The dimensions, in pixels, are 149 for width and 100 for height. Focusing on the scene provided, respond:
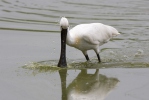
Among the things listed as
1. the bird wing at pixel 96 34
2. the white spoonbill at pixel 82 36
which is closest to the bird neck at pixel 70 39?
the white spoonbill at pixel 82 36

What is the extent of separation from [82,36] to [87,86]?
6.02ft

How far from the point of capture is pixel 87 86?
355 inches

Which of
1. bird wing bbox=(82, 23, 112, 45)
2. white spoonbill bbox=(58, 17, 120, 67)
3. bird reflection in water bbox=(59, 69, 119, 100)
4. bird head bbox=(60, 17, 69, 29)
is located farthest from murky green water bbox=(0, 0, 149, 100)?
bird head bbox=(60, 17, 69, 29)

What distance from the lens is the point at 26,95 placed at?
847 centimetres

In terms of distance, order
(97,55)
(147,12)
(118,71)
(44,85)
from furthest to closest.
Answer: (147,12) → (97,55) → (118,71) → (44,85)

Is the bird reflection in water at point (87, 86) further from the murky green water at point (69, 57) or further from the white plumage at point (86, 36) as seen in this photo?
the white plumage at point (86, 36)

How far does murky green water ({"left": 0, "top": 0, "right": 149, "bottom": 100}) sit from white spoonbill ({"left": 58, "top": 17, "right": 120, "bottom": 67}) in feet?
1.15

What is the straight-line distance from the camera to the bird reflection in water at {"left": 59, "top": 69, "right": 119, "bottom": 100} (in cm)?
836

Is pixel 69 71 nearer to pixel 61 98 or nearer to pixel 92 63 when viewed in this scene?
pixel 92 63

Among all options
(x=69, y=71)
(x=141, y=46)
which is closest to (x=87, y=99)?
(x=69, y=71)

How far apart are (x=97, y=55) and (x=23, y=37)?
2886mm

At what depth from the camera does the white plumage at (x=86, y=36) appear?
10.5 metres

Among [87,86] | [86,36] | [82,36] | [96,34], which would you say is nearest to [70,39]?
[82,36]

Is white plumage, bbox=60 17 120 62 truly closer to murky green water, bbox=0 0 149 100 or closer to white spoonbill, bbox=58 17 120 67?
white spoonbill, bbox=58 17 120 67
